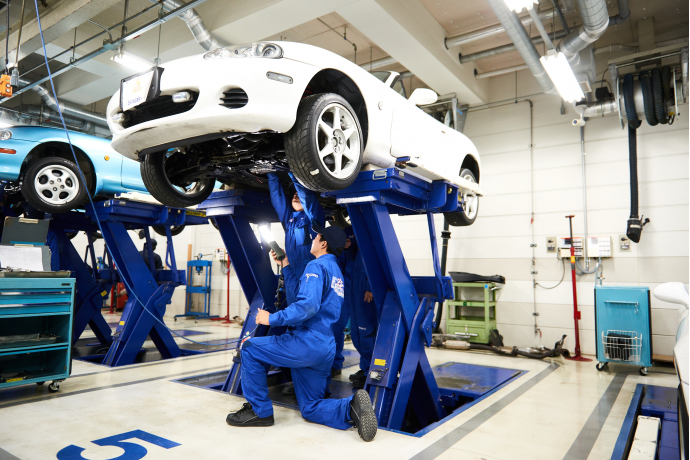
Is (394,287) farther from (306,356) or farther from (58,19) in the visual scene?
(58,19)

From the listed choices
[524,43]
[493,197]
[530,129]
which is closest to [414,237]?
[493,197]

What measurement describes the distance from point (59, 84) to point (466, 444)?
338 inches

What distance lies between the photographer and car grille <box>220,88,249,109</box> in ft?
7.69

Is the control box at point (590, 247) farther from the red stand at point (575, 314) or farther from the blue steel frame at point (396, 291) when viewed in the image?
the blue steel frame at point (396, 291)

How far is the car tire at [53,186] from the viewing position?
15.1 feet

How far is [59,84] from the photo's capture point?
7.89m

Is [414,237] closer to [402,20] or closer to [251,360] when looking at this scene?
[402,20]

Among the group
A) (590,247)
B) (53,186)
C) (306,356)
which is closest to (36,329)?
(53,186)

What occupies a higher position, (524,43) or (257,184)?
(524,43)

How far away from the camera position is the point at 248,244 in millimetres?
4520

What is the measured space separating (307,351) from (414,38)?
4373 mm

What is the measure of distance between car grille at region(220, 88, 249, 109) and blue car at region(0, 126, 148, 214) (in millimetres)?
2939

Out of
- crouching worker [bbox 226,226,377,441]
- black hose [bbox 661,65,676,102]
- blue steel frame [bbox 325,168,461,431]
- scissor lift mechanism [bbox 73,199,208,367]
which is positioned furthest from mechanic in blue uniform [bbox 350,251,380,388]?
black hose [bbox 661,65,676,102]

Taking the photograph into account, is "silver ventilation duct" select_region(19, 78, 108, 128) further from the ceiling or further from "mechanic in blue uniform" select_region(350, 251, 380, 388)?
"mechanic in blue uniform" select_region(350, 251, 380, 388)
